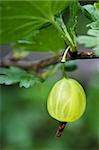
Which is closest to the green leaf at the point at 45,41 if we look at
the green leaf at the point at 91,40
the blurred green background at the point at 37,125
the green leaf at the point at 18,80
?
the green leaf at the point at 18,80

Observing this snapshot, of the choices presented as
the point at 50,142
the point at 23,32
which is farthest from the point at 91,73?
the point at 23,32

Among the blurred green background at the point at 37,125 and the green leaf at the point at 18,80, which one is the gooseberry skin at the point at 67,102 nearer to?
the green leaf at the point at 18,80

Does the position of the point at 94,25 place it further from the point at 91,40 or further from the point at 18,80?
the point at 18,80

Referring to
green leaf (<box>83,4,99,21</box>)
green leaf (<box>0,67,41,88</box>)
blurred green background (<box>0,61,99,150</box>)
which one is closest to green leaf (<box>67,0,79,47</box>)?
green leaf (<box>83,4,99,21</box>)

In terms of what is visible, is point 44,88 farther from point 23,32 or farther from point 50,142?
point 23,32

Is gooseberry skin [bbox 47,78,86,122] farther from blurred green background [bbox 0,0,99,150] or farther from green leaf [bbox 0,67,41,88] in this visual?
blurred green background [bbox 0,0,99,150]
